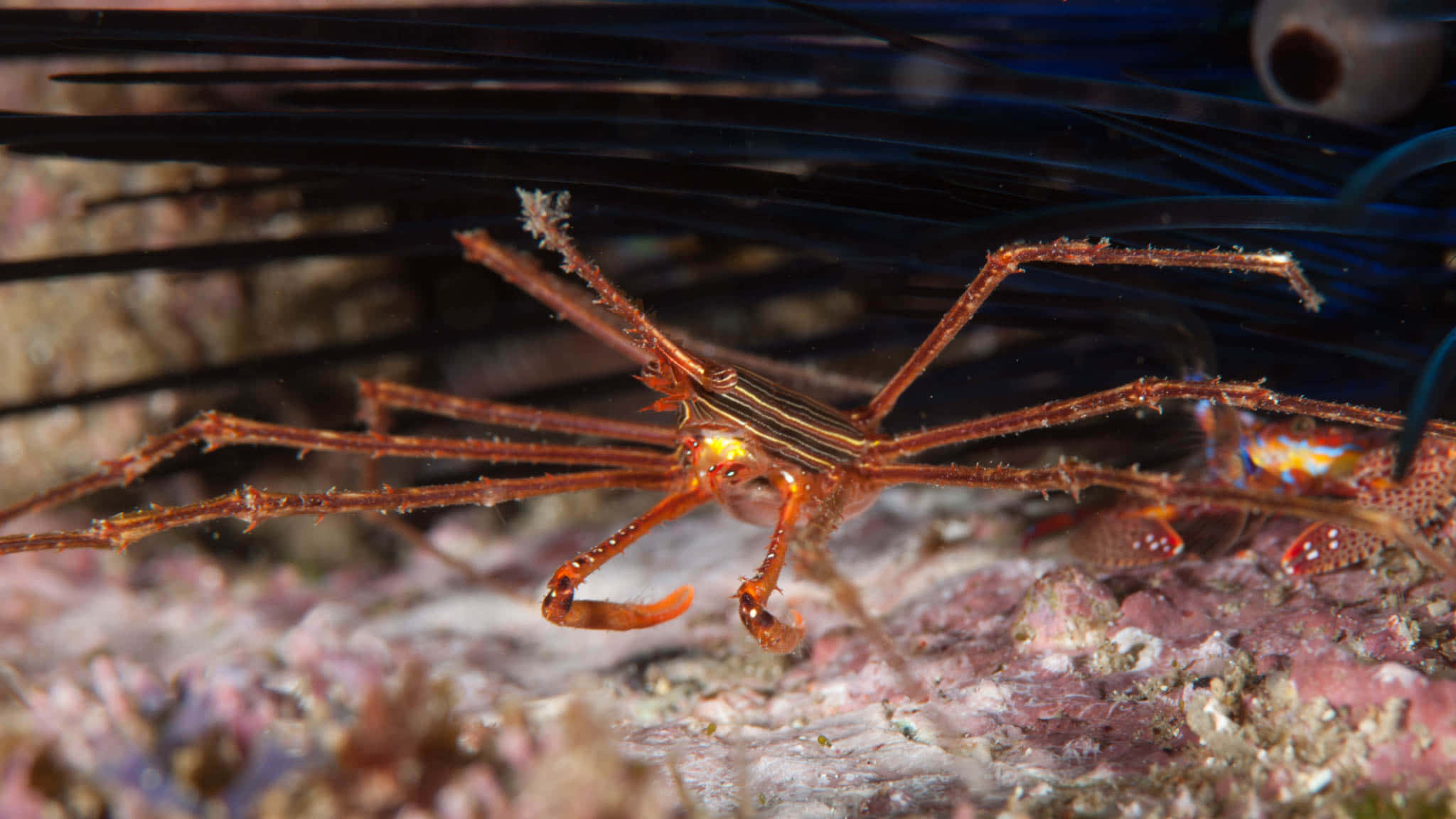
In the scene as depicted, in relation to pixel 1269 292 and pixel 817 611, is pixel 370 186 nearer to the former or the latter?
pixel 817 611

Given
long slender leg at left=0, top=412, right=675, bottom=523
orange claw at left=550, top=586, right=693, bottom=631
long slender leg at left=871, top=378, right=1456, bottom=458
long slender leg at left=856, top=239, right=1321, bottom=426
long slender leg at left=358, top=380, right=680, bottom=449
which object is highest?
long slender leg at left=856, top=239, right=1321, bottom=426

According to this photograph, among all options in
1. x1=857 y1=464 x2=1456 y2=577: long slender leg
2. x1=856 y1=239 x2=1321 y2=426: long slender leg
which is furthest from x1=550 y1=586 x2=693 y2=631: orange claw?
x1=856 y1=239 x2=1321 y2=426: long slender leg

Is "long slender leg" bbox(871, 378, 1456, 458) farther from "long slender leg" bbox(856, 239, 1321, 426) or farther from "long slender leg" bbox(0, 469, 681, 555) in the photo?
"long slender leg" bbox(0, 469, 681, 555)

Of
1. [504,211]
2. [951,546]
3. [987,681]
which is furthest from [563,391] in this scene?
[987,681]

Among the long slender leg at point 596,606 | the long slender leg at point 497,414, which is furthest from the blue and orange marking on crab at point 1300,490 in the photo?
the long slender leg at point 497,414

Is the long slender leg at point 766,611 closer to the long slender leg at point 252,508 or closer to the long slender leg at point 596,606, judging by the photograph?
the long slender leg at point 596,606

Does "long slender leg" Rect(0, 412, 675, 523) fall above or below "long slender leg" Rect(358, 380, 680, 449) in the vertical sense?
below
